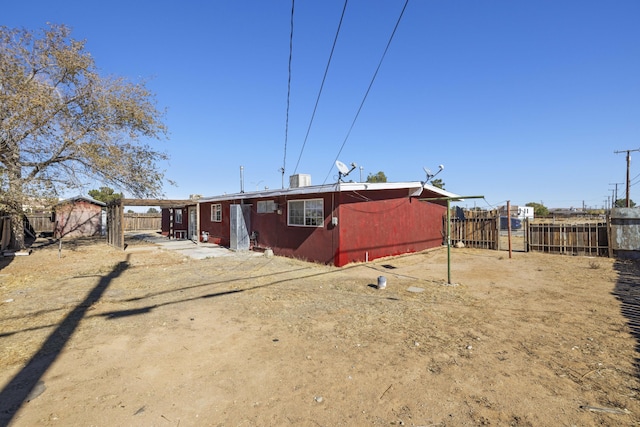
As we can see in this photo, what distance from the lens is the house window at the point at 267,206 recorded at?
13.4 m

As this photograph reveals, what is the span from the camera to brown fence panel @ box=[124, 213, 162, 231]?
33853 mm

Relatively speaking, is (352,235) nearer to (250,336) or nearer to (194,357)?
(250,336)

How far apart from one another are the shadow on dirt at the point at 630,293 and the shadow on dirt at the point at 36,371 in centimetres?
636

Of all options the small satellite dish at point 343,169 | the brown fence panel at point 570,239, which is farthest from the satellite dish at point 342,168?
the brown fence panel at point 570,239

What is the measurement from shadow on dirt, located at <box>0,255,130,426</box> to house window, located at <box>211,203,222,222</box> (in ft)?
40.1

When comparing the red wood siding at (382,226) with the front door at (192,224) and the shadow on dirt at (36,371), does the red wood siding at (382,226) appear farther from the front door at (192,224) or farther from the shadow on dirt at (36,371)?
the front door at (192,224)

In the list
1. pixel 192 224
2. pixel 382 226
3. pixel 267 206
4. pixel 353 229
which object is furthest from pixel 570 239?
pixel 192 224

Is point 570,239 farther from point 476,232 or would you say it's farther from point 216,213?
point 216,213

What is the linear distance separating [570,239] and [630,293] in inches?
276

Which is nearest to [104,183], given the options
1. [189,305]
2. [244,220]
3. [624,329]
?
[244,220]

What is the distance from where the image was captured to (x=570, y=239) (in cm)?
1290

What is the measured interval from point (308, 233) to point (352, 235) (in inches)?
68.5

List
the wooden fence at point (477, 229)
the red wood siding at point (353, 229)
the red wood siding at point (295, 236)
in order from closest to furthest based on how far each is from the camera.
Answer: the red wood siding at point (353, 229) → the red wood siding at point (295, 236) → the wooden fence at point (477, 229)

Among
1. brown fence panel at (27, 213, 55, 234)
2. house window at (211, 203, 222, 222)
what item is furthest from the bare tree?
brown fence panel at (27, 213, 55, 234)
